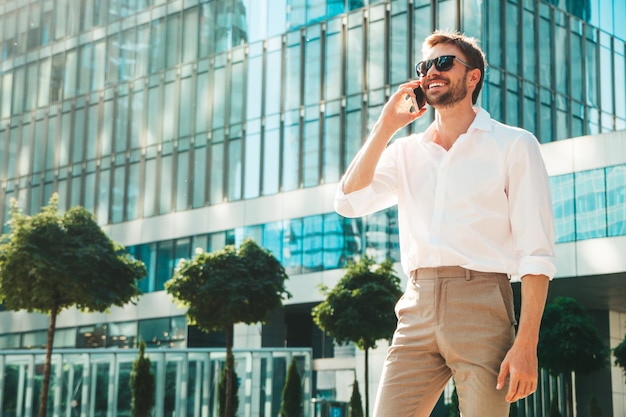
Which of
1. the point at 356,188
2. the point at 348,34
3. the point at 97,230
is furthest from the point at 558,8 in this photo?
the point at 356,188

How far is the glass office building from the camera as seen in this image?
32375 mm

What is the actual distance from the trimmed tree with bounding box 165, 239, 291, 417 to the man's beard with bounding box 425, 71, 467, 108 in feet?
64.8

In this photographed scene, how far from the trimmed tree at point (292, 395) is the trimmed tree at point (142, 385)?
3316 mm

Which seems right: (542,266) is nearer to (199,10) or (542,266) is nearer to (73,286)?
(73,286)

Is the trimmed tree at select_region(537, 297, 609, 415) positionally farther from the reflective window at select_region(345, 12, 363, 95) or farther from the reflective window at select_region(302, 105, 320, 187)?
the reflective window at select_region(345, 12, 363, 95)

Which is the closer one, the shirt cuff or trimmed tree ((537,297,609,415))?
the shirt cuff

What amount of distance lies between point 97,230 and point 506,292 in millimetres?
20251

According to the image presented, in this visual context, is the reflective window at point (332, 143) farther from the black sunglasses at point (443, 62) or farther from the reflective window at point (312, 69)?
the black sunglasses at point (443, 62)

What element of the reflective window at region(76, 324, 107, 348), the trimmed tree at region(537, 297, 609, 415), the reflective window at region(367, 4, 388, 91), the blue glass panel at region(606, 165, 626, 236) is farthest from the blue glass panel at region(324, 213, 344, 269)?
the reflective window at region(76, 324, 107, 348)

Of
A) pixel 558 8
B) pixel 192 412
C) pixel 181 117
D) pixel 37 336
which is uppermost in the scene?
pixel 558 8

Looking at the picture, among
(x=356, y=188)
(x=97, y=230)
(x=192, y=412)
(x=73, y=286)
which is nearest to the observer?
(x=356, y=188)

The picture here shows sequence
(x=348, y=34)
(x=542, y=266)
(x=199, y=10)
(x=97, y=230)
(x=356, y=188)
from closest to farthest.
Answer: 1. (x=542, y=266)
2. (x=356, y=188)
3. (x=97, y=230)
4. (x=348, y=34)
5. (x=199, y=10)

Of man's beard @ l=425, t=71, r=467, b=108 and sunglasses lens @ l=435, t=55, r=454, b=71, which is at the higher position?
sunglasses lens @ l=435, t=55, r=454, b=71

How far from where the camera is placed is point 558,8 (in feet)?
117
